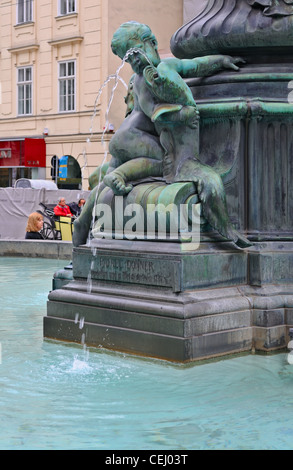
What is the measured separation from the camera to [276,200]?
5.43 meters

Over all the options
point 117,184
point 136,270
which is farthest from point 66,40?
point 136,270

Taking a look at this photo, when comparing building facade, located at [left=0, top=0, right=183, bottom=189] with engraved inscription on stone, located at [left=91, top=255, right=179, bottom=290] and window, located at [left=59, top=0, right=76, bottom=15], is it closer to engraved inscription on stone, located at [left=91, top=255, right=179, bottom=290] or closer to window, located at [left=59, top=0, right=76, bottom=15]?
window, located at [left=59, top=0, right=76, bottom=15]

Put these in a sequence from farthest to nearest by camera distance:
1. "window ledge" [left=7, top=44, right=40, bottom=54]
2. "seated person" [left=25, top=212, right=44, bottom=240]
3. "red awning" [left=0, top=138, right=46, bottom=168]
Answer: "window ledge" [left=7, top=44, right=40, bottom=54] < "red awning" [left=0, top=138, right=46, bottom=168] < "seated person" [left=25, top=212, right=44, bottom=240]

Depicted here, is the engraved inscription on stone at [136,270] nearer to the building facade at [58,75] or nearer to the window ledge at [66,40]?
the building facade at [58,75]

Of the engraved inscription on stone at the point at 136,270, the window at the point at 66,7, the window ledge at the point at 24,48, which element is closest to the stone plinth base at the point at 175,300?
→ the engraved inscription on stone at the point at 136,270

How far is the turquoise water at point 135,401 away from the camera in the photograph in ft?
10.7

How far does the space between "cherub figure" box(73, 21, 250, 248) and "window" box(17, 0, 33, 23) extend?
99.6ft

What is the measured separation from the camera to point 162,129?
527cm

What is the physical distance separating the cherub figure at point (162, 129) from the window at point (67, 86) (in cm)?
2741

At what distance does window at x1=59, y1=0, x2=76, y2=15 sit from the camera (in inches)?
1270

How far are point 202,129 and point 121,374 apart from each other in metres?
1.86

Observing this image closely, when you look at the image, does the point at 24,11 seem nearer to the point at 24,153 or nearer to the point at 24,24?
the point at 24,24

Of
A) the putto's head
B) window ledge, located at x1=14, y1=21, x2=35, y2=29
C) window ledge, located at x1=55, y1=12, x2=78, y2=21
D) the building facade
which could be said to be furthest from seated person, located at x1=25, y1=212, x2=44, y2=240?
window ledge, located at x1=14, y1=21, x2=35, y2=29
